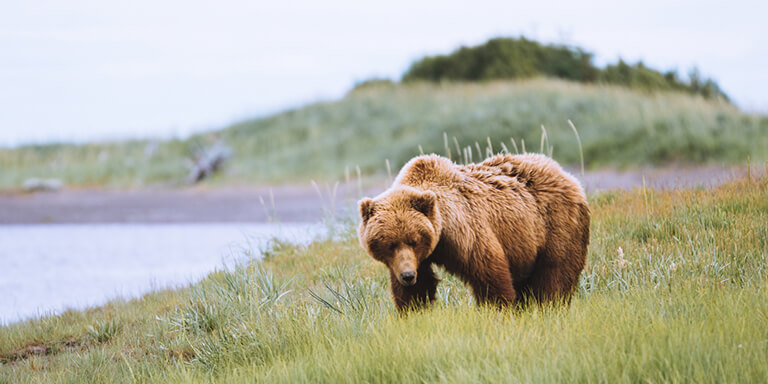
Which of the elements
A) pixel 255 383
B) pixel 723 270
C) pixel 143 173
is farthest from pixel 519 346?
pixel 143 173

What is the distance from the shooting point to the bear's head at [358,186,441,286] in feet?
9.77

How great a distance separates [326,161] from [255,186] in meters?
2.48

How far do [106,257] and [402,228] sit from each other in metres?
8.05

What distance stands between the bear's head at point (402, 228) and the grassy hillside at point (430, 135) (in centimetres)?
757

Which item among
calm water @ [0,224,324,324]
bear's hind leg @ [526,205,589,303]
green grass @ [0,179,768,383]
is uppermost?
bear's hind leg @ [526,205,589,303]

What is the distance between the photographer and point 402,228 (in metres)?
3.00

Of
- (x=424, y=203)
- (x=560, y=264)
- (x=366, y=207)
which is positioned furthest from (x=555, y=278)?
(x=366, y=207)

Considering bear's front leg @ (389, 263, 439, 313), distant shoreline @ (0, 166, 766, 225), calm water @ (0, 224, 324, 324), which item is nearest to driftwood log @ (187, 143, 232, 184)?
distant shoreline @ (0, 166, 766, 225)

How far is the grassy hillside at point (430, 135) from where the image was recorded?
13.9 meters

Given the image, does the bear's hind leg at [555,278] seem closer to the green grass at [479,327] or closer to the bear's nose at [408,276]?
the green grass at [479,327]

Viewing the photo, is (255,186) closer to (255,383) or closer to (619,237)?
(619,237)

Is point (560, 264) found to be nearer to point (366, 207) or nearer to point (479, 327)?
point (479, 327)

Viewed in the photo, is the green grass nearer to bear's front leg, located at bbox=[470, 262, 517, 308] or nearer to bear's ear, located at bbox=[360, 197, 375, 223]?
bear's front leg, located at bbox=[470, 262, 517, 308]

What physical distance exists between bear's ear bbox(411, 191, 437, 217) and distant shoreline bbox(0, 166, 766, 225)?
8.66 m
